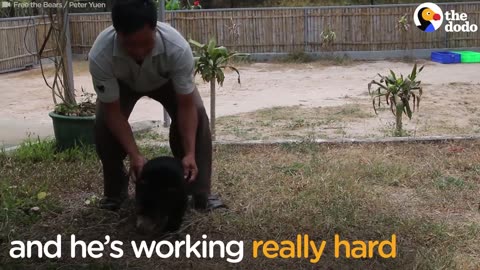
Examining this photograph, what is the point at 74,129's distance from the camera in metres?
5.16

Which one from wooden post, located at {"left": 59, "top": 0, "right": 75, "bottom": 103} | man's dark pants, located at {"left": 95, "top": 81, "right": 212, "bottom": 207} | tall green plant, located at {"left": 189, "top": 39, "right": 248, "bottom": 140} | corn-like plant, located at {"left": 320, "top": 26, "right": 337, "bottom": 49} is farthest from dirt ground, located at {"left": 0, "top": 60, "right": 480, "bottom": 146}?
man's dark pants, located at {"left": 95, "top": 81, "right": 212, "bottom": 207}

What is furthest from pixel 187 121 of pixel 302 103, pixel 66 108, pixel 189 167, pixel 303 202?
pixel 302 103

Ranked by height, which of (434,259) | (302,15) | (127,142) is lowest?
(434,259)

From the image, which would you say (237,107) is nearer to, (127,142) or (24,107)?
(24,107)

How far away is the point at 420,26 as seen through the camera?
17453 millimetres

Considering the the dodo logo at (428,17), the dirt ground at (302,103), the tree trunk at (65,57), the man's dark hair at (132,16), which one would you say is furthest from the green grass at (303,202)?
the the dodo logo at (428,17)

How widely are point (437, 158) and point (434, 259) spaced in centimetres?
216

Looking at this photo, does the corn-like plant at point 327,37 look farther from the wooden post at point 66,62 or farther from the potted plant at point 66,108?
the wooden post at point 66,62

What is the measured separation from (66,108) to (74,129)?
317 millimetres

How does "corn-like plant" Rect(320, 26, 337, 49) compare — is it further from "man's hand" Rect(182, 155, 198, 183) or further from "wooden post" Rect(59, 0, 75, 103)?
"man's hand" Rect(182, 155, 198, 183)

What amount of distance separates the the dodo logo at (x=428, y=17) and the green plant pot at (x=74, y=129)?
1392 centimetres

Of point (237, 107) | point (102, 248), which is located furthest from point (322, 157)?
point (237, 107)

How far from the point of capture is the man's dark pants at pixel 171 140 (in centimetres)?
Answer: 354

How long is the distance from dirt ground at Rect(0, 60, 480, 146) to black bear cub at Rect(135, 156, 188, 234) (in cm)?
330
